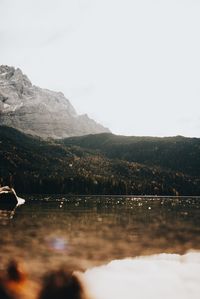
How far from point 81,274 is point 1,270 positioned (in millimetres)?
4428

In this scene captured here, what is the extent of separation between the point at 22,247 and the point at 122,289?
13947mm

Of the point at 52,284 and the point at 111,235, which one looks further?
the point at 111,235

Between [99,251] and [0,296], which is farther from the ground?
[0,296]

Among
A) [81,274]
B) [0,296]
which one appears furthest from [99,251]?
[0,296]

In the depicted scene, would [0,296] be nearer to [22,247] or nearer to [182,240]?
[22,247]

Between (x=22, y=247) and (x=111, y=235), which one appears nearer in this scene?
(x=22, y=247)

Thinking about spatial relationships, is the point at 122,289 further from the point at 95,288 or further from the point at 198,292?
the point at 198,292

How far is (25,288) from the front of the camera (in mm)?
19906

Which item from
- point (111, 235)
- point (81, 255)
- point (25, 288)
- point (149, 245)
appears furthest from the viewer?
point (111, 235)

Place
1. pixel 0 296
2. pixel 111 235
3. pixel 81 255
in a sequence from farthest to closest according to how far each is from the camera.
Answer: pixel 111 235
pixel 81 255
pixel 0 296

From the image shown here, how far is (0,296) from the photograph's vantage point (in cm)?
1783

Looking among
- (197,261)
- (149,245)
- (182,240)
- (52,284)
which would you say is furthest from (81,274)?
(182,240)

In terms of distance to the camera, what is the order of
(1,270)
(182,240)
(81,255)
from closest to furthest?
(1,270)
(81,255)
(182,240)

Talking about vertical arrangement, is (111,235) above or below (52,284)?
below
